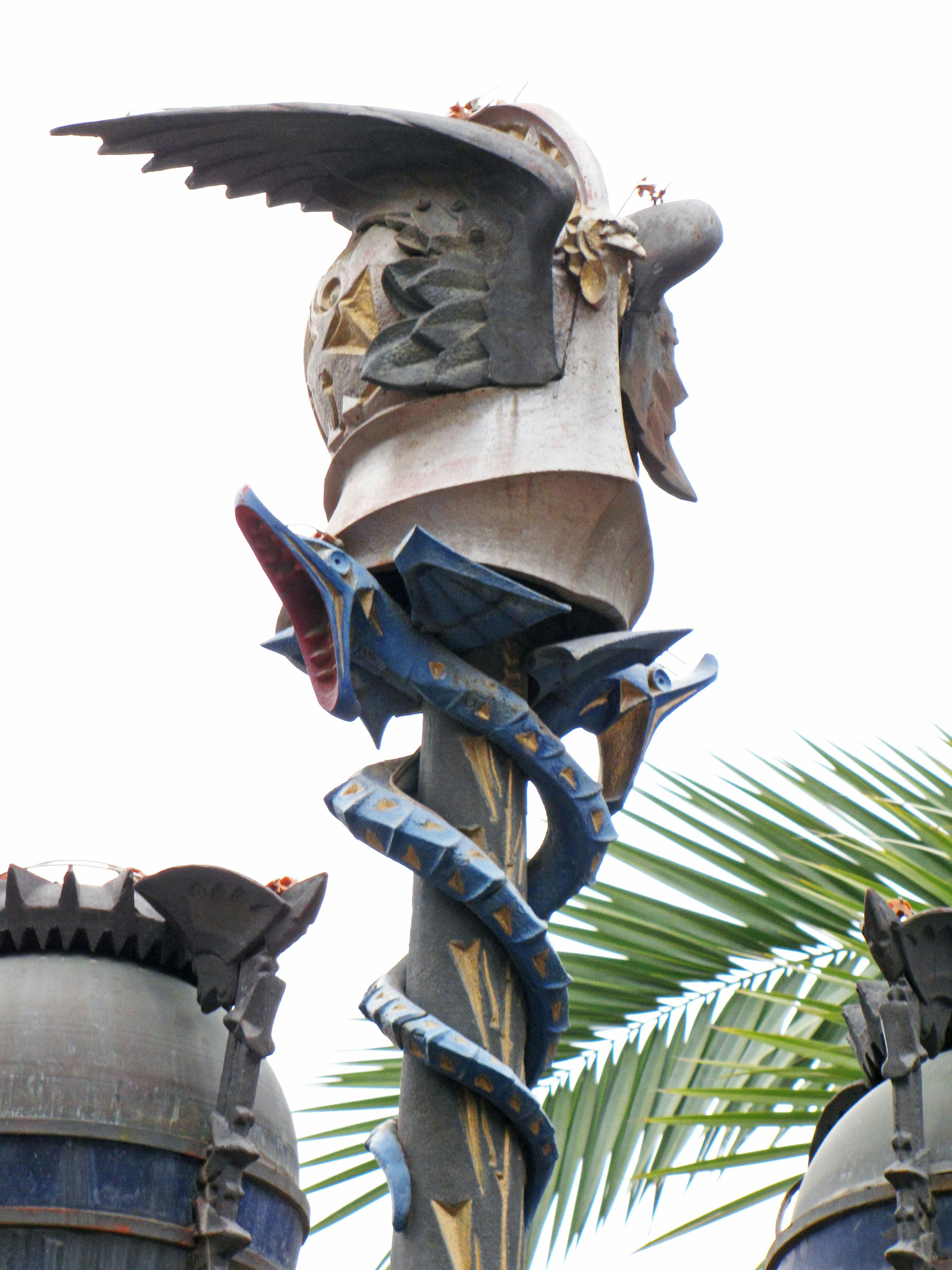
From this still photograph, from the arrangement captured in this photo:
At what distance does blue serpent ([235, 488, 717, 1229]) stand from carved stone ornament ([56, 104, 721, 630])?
0.38 ft

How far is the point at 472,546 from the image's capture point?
3205 mm

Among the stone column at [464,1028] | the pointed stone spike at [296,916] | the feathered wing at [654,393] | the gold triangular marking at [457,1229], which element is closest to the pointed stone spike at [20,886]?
the pointed stone spike at [296,916]

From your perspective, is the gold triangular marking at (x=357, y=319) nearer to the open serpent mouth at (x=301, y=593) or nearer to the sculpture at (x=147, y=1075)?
the open serpent mouth at (x=301, y=593)

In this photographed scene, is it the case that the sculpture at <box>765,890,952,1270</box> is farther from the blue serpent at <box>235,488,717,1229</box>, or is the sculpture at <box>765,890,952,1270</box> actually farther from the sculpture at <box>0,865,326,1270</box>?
the sculpture at <box>0,865,326,1270</box>

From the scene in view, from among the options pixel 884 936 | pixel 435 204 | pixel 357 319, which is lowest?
pixel 884 936

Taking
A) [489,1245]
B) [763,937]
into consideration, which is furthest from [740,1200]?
[489,1245]

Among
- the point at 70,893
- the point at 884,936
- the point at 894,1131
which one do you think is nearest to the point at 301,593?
the point at 70,893

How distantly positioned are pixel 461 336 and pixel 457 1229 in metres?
1.35

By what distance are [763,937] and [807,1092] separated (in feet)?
3.56

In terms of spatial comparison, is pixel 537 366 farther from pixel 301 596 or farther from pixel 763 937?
pixel 763 937

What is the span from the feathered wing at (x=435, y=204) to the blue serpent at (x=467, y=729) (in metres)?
0.36

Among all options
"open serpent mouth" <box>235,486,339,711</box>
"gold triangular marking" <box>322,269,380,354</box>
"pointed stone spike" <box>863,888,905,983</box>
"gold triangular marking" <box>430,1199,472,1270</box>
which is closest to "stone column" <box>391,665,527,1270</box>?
"gold triangular marking" <box>430,1199,472,1270</box>

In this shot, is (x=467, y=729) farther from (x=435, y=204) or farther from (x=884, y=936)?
(x=435, y=204)

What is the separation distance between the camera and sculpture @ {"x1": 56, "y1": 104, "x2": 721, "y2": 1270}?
9.78 feet
